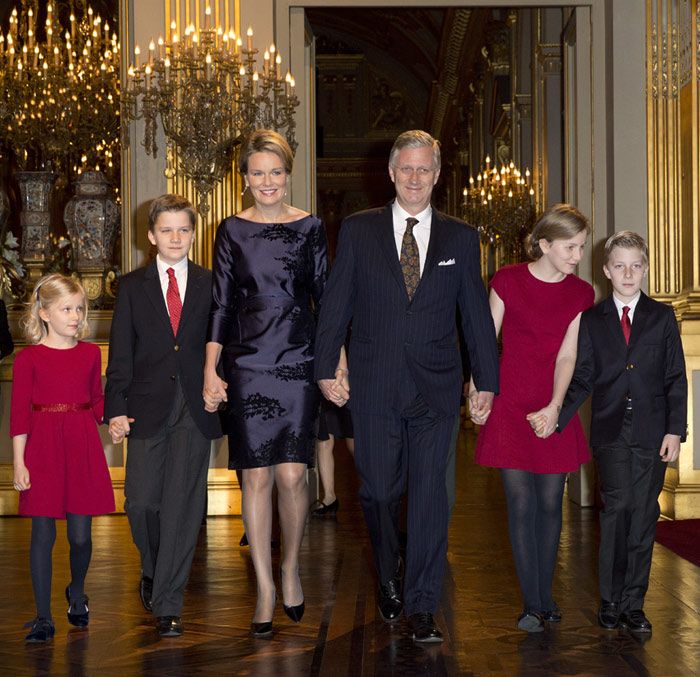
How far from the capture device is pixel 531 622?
4918 millimetres

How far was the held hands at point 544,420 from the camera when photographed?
16.0 ft

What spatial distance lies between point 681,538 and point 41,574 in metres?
3.92

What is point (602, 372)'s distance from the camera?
501 centimetres

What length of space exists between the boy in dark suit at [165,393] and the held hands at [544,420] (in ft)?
3.95

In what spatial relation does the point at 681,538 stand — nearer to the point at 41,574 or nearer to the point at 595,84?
the point at 595,84

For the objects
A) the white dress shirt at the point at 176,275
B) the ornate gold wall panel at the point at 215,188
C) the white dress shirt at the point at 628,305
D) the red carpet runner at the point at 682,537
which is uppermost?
the ornate gold wall panel at the point at 215,188

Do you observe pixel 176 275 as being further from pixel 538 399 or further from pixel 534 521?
pixel 534 521

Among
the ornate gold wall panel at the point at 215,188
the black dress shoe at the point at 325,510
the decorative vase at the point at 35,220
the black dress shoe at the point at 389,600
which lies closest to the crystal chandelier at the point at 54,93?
the decorative vase at the point at 35,220

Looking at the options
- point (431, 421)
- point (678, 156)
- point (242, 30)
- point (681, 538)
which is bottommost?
point (681, 538)

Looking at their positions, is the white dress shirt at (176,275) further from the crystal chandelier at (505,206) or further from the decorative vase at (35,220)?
the crystal chandelier at (505,206)

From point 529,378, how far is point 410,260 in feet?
2.10

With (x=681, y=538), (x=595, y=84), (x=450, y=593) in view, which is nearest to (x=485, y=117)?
(x=595, y=84)

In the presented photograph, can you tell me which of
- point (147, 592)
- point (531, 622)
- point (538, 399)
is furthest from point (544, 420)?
point (147, 592)

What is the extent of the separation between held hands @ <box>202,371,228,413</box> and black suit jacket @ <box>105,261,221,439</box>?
0.10 metres
